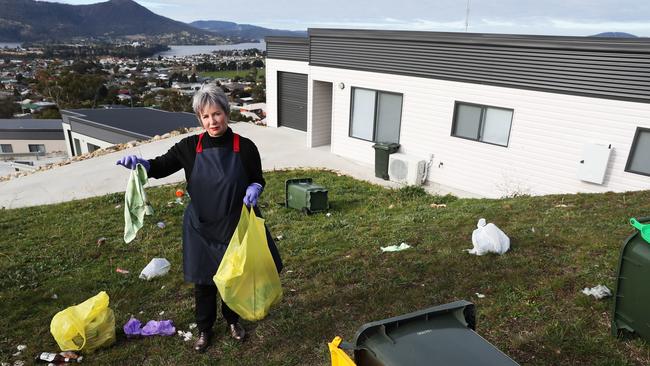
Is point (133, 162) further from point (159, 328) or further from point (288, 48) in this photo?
point (288, 48)

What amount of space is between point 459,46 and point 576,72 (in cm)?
268

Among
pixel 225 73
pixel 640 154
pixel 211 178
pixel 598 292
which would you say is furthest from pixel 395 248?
pixel 225 73

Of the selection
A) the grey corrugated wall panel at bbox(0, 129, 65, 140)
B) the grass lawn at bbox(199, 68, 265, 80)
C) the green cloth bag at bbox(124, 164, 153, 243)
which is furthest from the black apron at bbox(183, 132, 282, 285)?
the grass lawn at bbox(199, 68, 265, 80)

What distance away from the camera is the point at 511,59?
30.2 ft

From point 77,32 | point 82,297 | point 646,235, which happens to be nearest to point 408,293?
point 646,235

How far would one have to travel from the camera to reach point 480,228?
464 centimetres

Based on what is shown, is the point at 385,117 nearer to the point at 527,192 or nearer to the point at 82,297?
the point at 527,192

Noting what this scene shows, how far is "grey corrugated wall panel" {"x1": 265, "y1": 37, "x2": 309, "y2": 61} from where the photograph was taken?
51.7ft

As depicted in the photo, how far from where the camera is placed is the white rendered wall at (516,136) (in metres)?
8.29

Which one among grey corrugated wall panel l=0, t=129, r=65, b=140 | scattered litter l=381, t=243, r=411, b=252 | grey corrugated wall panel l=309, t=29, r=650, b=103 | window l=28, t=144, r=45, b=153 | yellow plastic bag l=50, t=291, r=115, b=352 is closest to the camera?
yellow plastic bag l=50, t=291, r=115, b=352

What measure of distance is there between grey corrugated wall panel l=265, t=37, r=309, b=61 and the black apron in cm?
1383

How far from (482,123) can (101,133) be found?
21.3m

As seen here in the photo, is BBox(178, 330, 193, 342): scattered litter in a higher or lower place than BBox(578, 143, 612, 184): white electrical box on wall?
lower

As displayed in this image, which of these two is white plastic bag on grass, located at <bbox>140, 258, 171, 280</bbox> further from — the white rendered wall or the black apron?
the white rendered wall
